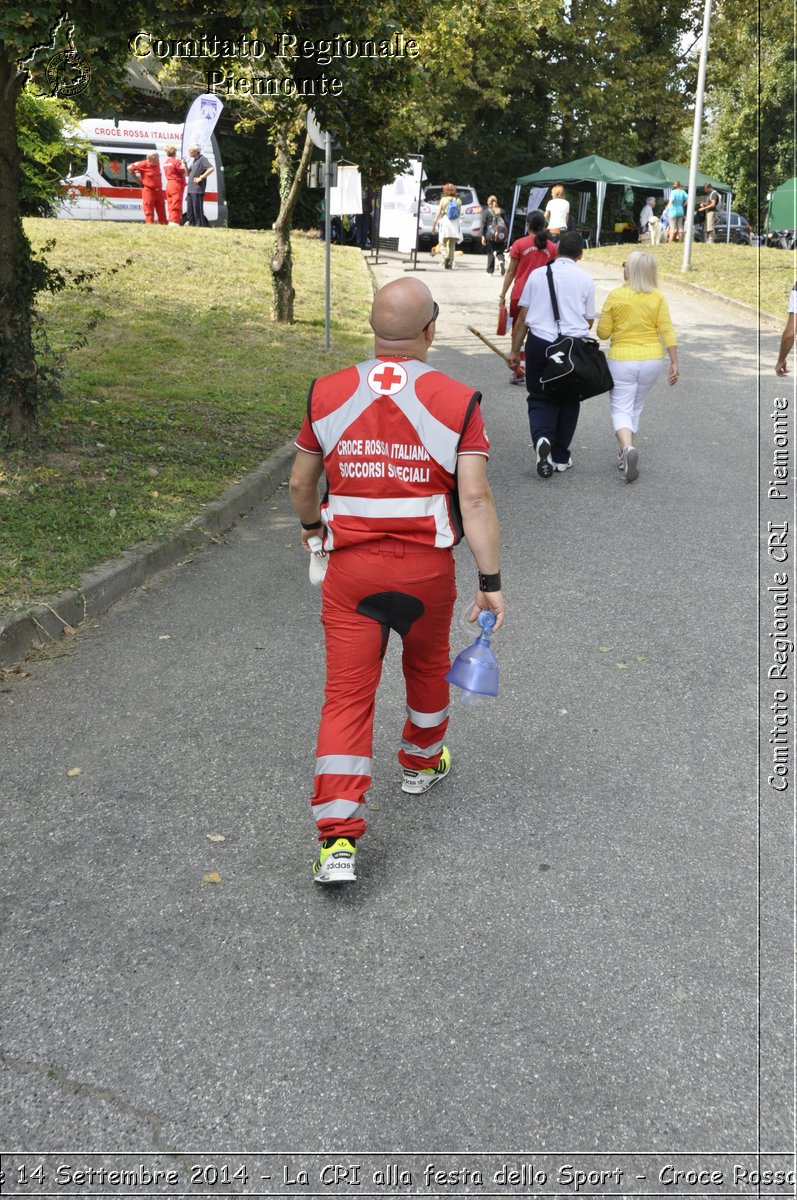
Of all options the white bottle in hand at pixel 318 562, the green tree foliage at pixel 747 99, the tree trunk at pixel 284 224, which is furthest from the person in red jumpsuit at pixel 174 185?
the white bottle in hand at pixel 318 562

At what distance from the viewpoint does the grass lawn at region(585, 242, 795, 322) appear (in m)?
22.1

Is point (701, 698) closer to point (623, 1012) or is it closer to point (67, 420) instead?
point (623, 1012)

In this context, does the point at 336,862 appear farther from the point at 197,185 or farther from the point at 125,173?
the point at 125,173

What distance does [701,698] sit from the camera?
522 centimetres

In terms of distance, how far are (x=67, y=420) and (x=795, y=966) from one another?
25.6 ft

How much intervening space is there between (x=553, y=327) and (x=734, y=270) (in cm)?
1854

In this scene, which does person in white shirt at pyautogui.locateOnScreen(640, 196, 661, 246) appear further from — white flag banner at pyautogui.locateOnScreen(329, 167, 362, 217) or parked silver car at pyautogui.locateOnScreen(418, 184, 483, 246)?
white flag banner at pyautogui.locateOnScreen(329, 167, 362, 217)

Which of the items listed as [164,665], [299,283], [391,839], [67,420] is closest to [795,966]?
[391,839]

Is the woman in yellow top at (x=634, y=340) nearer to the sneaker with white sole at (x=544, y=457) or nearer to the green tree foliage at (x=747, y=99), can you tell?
the sneaker with white sole at (x=544, y=457)

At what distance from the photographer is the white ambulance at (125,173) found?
95.7ft

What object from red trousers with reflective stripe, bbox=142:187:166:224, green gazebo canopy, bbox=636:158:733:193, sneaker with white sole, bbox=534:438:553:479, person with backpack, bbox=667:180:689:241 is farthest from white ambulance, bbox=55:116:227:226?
sneaker with white sole, bbox=534:438:553:479

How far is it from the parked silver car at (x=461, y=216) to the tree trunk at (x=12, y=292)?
83.1 ft

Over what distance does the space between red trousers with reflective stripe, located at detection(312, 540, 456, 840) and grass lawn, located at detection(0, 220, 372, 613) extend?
2.59 meters

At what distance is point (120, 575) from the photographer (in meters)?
6.46
